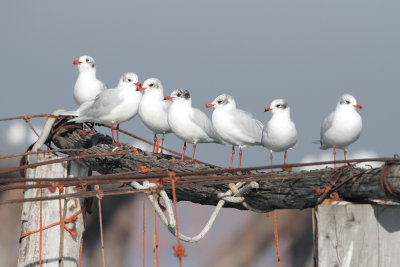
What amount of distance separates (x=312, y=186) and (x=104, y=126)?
568cm

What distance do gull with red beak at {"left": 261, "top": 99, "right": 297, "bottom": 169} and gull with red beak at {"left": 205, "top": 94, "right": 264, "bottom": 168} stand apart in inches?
12.0

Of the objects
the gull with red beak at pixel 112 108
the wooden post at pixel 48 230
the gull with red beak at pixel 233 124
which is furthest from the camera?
the gull with red beak at pixel 112 108

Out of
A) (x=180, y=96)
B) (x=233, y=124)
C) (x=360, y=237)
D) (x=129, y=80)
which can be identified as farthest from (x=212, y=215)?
(x=129, y=80)

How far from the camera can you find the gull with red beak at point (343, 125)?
817 cm

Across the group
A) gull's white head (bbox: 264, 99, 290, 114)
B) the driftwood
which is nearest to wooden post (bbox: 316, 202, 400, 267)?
the driftwood

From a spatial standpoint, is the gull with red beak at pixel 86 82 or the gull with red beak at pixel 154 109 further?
the gull with red beak at pixel 86 82

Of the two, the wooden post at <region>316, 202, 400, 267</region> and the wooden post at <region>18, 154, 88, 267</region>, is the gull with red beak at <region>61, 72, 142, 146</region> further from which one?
the wooden post at <region>316, 202, 400, 267</region>

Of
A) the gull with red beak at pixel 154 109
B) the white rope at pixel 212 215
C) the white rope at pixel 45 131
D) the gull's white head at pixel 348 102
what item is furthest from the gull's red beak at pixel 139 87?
the white rope at pixel 212 215

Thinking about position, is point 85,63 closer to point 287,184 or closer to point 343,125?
point 343,125

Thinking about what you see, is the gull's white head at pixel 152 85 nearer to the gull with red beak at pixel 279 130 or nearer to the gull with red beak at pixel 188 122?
the gull with red beak at pixel 188 122

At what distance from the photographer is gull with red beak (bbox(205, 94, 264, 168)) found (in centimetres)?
848

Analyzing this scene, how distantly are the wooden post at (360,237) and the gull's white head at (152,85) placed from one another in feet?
18.6

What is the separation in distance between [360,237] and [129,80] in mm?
6362

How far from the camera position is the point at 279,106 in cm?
817
